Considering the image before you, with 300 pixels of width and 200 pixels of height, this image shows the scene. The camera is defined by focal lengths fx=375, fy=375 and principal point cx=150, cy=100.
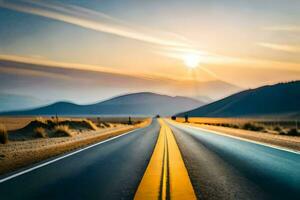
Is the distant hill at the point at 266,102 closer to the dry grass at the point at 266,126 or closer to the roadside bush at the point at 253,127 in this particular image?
the dry grass at the point at 266,126

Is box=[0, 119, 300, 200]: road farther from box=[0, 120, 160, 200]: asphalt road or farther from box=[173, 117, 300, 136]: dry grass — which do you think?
box=[173, 117, 300, 136]: dry grass

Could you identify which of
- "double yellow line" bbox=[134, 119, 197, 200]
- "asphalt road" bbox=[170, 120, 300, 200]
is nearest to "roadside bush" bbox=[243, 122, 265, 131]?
"asphalt road" bbox=[170, 120, 300, 200]

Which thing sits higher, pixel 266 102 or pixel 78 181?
pixel 266 102

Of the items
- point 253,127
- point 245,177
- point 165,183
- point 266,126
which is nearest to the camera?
point 165,183

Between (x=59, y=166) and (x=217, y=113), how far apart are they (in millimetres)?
183158

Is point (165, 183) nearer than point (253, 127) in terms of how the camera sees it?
Yes

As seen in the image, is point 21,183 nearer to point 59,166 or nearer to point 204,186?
point 59,166

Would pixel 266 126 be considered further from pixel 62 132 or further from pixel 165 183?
pixel 165 183

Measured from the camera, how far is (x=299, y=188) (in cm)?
735

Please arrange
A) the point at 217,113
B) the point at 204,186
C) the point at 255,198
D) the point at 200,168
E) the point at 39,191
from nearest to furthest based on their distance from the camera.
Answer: the point at 255,198
the point at 39,191
the point at 204,186
the point at 200,168
the point at 217,113

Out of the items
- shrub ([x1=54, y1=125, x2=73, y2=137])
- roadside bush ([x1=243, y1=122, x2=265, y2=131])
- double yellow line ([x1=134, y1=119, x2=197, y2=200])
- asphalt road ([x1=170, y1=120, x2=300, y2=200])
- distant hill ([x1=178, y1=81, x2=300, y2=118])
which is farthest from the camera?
distant hill ([x1=178, y1=81, x2=300, y2=118])

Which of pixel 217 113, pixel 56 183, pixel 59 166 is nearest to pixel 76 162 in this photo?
pixel 59 166

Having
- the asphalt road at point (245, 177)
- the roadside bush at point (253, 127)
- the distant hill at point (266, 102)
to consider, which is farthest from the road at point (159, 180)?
the distant hill at point (266, 102)

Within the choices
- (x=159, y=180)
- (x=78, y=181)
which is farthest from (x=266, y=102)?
(x=78, y=181)
